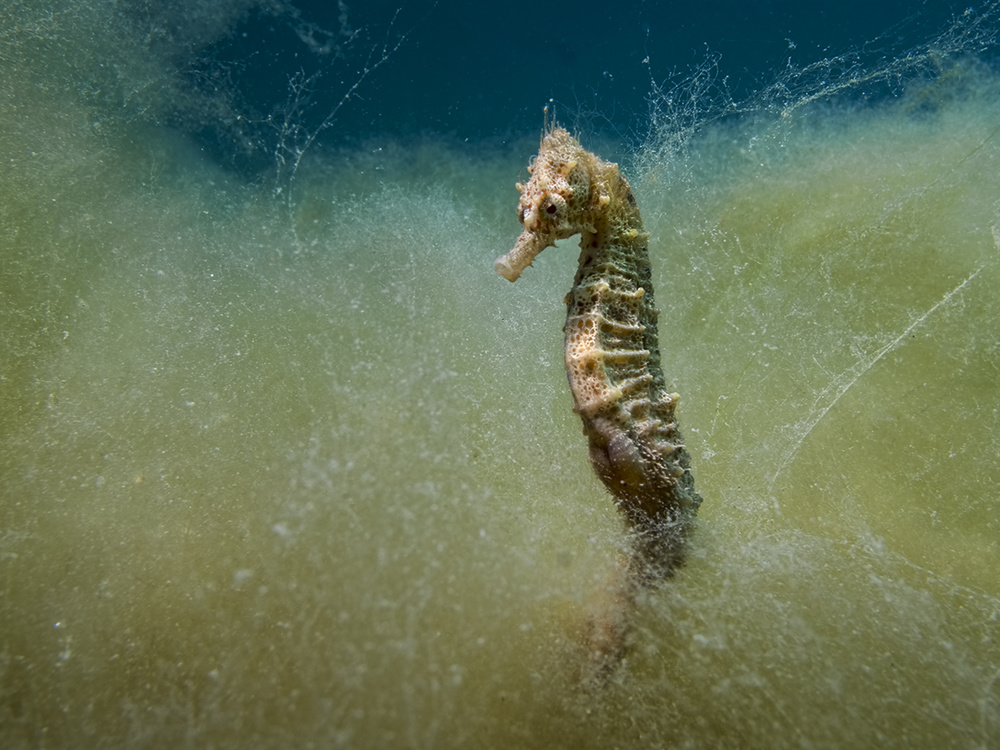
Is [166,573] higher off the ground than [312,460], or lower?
lower

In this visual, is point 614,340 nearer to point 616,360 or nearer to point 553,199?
point 616,360

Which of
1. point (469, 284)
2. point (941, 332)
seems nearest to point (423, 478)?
point (469, 284)

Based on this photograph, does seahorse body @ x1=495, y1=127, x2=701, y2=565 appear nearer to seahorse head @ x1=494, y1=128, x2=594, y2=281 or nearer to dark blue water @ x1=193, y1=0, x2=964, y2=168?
seahorse head @ x1=494, y1=128, x2=594, y2=281

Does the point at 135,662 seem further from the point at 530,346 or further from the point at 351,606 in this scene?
the point at 530,346

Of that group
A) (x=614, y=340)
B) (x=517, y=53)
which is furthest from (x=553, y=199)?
(x=517, y=53)

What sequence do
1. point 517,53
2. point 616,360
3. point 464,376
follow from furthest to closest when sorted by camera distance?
point 517,53
point 464,376
point 616,360

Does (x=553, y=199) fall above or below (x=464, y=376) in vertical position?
above

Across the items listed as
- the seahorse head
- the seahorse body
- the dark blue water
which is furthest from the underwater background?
the seahorse head
